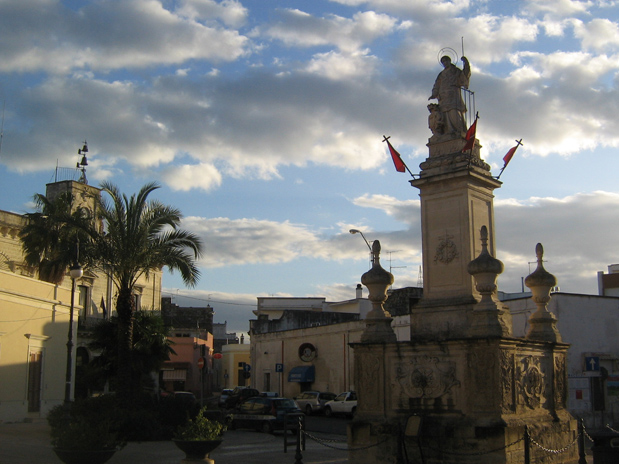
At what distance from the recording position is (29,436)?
65.4 feet

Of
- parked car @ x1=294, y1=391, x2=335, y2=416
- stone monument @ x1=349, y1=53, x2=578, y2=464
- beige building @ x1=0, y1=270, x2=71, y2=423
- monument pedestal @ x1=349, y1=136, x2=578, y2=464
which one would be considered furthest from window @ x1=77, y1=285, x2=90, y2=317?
monument pedestal @ x1=349, y1=136, x2=578, y2=464

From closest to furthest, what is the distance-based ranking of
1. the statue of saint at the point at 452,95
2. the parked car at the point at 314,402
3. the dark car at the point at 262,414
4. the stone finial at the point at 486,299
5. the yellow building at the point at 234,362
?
the stone finial at the point at 486,299, the statue of saint at the point at 452,95, the dark car at the point at 262,414, the parked car at the point at 314,402, the yellow building at the point at 234,362

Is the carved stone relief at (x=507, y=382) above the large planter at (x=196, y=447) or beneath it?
above

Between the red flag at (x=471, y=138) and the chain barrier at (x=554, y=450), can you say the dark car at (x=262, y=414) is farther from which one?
the red flag at (x=471, y=138)

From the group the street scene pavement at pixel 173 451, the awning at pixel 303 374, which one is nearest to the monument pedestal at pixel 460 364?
the street scene pavement at pixel 173 451

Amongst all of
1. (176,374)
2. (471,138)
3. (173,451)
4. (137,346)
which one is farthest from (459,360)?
(176,374)

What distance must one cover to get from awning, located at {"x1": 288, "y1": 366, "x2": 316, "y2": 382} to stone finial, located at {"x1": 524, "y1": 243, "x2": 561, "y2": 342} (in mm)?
26947

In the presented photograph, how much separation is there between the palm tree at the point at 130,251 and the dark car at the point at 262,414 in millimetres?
4595

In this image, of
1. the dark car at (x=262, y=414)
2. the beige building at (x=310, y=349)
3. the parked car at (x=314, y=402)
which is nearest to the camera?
the dark car at (x=262, y=414)

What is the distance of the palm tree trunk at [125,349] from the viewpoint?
2045cm

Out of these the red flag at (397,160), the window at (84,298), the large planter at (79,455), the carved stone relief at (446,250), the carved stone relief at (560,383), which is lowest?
the large planter at (79,455)

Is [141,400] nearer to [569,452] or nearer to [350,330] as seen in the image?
[569,452]

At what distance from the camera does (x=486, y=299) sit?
1222cm

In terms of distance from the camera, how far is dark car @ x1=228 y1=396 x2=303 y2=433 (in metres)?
23.6
